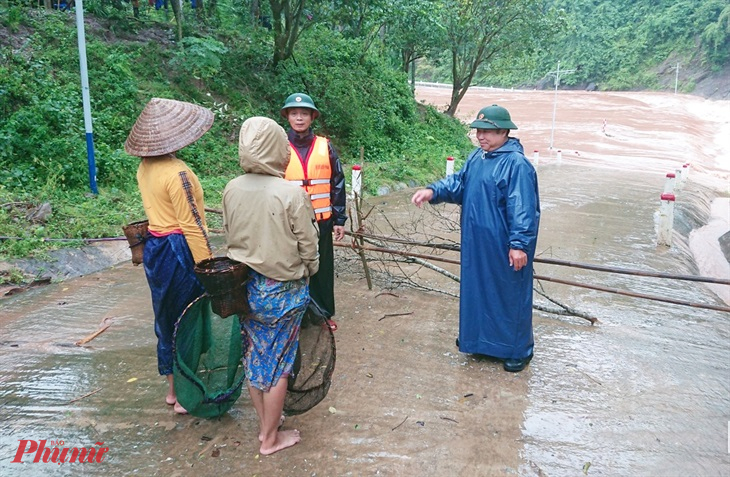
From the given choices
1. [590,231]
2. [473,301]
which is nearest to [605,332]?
[473,301]

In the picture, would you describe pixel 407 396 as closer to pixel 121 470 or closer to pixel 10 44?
pixel 121 470

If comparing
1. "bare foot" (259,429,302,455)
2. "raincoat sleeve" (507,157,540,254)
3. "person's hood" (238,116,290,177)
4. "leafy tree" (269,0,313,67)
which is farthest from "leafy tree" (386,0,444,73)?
"bare foot" (259,429,302,455)

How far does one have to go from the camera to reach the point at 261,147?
2.51m

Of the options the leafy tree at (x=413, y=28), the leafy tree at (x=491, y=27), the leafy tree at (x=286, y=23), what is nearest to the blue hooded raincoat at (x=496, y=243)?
the leafy tree at (x=286, y=23)

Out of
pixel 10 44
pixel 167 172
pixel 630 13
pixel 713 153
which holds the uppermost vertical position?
pixel 630 13

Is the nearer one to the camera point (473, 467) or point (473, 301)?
point (473, 467)

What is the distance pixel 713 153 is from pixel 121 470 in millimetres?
30319

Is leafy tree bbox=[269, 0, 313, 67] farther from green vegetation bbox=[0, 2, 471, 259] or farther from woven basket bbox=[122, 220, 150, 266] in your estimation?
woven basket bbox=[122, 220, 150, 266]

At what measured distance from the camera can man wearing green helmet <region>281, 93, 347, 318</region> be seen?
388 centimetres

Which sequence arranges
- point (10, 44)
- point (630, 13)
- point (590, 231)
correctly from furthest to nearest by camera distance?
point (630, 13), point (10, 44), point (590, 231)

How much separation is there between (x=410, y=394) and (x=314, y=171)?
170cm

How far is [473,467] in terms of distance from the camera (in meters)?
2.79

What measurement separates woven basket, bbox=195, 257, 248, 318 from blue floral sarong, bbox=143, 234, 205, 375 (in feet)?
1.05

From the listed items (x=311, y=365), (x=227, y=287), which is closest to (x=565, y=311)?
(x=311, y=365)
